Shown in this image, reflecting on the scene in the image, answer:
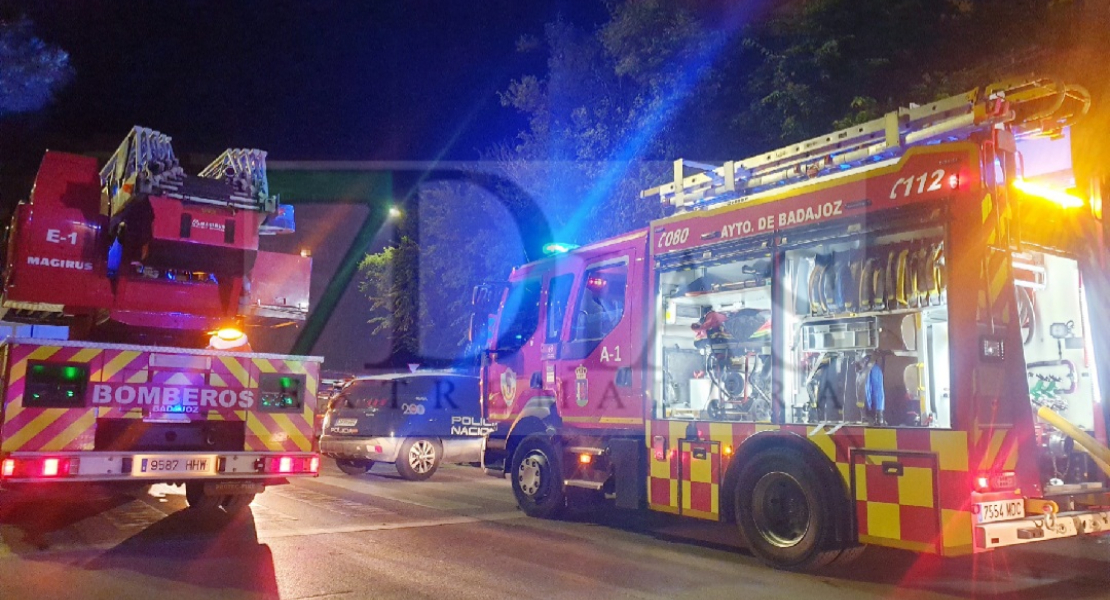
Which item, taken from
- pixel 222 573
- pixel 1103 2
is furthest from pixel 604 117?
pixel 222 573

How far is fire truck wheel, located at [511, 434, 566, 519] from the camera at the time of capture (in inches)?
343

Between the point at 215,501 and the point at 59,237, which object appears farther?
the point at 215,501

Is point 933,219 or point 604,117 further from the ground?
point 604,117

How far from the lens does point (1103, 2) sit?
9.81 metres

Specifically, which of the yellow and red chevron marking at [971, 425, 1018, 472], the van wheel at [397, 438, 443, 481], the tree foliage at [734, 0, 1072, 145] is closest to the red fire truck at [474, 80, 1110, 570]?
the yellow and red chevron marking at [971, 425, 1018, 472]

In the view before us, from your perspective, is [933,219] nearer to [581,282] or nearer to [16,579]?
[581,282]

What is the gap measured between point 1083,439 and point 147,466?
728 cm

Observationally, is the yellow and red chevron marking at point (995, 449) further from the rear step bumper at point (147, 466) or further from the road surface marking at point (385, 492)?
the road surface marking at point (385, 492)

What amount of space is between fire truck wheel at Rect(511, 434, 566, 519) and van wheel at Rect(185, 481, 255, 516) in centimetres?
286

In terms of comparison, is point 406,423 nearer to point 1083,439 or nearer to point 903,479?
point 903,479

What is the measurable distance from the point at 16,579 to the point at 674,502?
16.6 ft

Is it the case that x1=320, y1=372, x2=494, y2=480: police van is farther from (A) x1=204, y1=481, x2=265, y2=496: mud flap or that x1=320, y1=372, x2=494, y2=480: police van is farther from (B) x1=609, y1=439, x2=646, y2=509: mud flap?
(A) x1=204, y1=481, x2=265, y2=496: mud flap

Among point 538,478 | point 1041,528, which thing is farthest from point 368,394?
point 1041,528

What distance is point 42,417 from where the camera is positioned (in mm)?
6699
